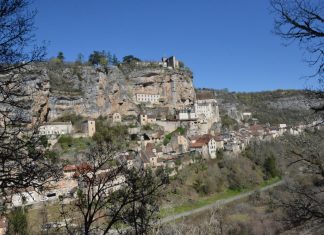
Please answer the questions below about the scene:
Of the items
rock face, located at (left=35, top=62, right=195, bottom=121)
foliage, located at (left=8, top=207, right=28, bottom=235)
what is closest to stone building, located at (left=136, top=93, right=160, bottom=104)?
rock face, located at (left=35, top=62, right=195, bottom=121)

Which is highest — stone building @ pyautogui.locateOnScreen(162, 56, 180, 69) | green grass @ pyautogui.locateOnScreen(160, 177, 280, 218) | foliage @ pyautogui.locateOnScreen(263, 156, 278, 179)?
stone building @ pyautogui.locateOnScreen(162, 56, 180, 69)

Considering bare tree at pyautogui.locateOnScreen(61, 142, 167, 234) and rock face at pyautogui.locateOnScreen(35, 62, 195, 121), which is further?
rock face at pyautogui.locateOnScreen(35, 62, 195, 121)

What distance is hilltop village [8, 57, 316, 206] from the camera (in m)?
45.3

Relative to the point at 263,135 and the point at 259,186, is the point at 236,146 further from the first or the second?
the point at 263,135

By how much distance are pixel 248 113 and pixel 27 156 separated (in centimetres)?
9561

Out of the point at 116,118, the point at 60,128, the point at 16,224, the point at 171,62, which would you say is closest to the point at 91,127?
the point at 60,128

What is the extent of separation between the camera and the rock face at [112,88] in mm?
51344

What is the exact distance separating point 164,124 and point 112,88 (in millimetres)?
10569

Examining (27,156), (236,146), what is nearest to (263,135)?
(236,146)

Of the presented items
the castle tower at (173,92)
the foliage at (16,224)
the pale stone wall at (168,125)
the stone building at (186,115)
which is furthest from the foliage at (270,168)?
the foliage at (16,224)

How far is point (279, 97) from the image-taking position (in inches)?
4471

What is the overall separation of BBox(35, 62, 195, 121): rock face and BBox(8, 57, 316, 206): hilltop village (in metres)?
0.16

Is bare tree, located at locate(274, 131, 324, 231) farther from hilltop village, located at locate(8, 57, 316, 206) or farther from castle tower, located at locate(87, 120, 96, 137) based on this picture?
castle tower, located at locate(87, 120, 96, 137)

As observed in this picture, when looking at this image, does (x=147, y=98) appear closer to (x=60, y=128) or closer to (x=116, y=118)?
(x=116, y=118)
